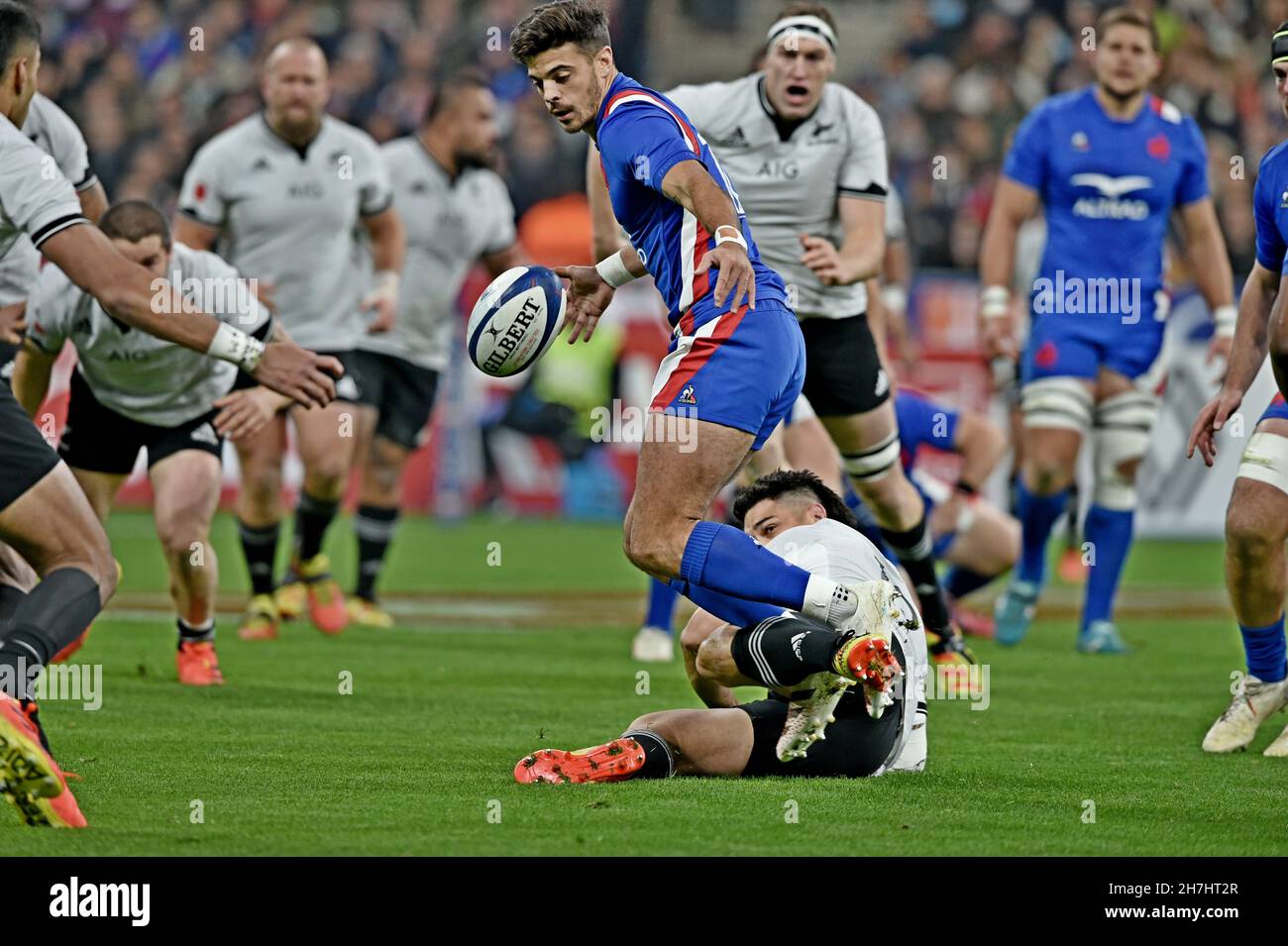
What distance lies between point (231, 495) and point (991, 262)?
10.8m

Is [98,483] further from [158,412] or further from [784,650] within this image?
[784,650]

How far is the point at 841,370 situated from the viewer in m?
8.50

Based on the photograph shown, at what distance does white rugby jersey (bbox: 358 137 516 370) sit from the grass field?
5.96ft

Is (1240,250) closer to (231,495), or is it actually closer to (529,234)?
(529,234)

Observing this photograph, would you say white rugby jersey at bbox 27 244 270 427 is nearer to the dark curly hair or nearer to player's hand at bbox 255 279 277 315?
player's hand at bbox 255 279 277 315

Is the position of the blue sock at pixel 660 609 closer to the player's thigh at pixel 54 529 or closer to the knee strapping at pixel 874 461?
the knee strapping at pixel 874 461

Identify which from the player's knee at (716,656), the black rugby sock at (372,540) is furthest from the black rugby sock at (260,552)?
the player's knee at (716,656)

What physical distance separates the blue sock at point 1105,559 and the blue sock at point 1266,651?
332cm

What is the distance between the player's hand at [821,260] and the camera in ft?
24.4

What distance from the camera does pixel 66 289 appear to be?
25.3 ft

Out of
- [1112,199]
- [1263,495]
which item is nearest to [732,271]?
[1263,495]

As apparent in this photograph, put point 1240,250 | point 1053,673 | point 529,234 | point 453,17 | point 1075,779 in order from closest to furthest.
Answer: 1. point 1075,779
2. point 1053,673
3. point 1240,250
4. point 529,234
5. point 453,17

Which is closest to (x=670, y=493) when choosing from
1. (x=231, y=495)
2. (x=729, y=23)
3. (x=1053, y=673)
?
(x=1053, y=673)

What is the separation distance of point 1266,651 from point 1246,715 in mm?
251
